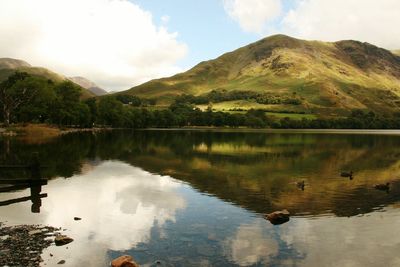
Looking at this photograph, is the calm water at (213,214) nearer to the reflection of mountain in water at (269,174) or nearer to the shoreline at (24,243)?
the reflection of mountain in water at (269,174)

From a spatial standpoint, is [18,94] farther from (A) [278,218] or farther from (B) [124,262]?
(B) [124,262]

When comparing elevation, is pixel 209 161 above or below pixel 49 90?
below

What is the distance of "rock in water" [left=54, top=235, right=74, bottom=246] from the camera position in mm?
27000

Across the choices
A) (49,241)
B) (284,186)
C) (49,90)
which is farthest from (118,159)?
(49,90)

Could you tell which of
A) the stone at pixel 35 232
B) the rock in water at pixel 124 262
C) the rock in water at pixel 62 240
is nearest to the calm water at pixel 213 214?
the rock in water at pixel 62 240

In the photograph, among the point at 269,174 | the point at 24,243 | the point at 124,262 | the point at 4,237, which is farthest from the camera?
the point at 269,174

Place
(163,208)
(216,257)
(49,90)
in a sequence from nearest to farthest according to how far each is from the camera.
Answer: (216,257) < (163,208) < (49,90)

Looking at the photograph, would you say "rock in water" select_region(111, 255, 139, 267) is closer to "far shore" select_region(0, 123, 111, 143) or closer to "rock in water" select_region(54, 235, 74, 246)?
"rock in water" select_region(54, 235, 74, 246)

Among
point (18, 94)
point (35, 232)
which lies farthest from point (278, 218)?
point (18, 94)

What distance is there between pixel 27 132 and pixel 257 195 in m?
122

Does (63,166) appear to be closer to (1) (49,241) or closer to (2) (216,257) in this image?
(1) (49,241)

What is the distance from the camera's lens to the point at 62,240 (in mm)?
27203

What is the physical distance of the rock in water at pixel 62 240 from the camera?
1063 inches

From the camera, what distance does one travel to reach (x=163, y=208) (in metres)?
40.0
